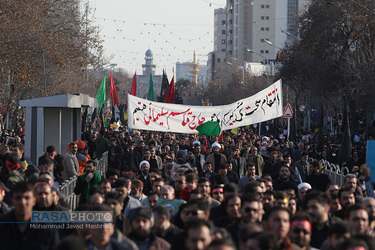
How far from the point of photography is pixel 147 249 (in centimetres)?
639

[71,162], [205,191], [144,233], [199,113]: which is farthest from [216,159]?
[144,233]

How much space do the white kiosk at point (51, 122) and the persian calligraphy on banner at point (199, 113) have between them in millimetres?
1331

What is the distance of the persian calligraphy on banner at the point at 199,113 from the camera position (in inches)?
752

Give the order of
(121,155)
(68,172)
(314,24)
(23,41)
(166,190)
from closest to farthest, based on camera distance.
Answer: (166,190) → (68,172) → (121,155) → (23,41) → (314,24)

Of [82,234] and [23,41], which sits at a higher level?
[23,41]

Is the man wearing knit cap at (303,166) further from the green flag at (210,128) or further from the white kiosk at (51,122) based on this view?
the white kiosk at (51,122)

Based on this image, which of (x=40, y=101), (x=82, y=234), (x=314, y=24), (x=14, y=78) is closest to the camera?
(x=82, y=234)

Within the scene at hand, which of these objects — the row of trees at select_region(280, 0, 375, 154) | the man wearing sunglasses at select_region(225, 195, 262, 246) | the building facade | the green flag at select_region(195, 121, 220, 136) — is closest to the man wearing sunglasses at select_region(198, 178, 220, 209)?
the man wearing sunglasses at select_region(225, 195, 262, 246)

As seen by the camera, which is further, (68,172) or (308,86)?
Result: (308,86)

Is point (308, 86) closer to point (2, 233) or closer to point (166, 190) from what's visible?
point (166, 190)

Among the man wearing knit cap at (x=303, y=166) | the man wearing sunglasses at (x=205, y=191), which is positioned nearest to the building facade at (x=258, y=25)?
the man wearing knit cap at (x=303, y=166)

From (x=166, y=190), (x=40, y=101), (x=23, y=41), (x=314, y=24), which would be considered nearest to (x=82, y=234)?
(x=166, y=190)

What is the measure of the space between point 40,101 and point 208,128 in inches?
172

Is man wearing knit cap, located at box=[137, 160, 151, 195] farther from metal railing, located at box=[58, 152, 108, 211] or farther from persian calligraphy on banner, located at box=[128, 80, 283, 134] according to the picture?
persian calligraphy on banner, located at box=[128, 80, 283, 134]
